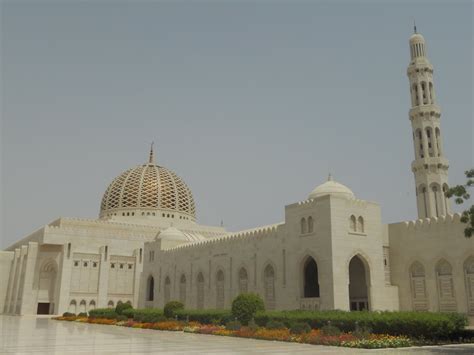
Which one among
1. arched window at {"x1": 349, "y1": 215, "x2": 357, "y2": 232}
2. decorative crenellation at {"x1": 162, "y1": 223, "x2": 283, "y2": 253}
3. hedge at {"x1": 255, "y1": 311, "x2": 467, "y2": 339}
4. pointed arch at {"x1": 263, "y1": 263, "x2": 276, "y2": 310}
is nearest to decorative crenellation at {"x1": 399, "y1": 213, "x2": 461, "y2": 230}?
arched window at {"x1": 349, "y1": 215, "x2": 357, "y2": 232}

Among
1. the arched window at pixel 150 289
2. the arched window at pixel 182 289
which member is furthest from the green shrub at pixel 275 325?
the arched window at pixel 150 289

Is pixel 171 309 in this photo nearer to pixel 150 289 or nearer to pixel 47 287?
pixel 150 289

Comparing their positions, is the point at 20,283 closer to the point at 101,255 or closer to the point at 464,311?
the point at 101,255

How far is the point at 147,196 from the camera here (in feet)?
184

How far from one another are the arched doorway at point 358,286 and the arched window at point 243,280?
283 inches

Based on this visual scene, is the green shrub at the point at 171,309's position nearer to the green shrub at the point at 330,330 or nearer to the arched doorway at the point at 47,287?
the green shrub at the point at 330,330

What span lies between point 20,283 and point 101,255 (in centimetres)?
785

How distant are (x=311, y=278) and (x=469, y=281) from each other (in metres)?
8.67

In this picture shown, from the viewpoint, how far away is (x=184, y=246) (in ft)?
133

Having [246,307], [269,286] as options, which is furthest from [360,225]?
[246,307]

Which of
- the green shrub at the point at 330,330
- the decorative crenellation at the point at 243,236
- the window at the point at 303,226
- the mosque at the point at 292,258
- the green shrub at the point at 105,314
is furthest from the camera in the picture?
the green shrub at the point at 105,314

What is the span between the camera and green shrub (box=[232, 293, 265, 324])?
72.7 feet

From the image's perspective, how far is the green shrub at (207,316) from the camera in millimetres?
23125

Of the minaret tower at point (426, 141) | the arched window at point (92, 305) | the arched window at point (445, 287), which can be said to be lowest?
the arched window at point (92, 305)
